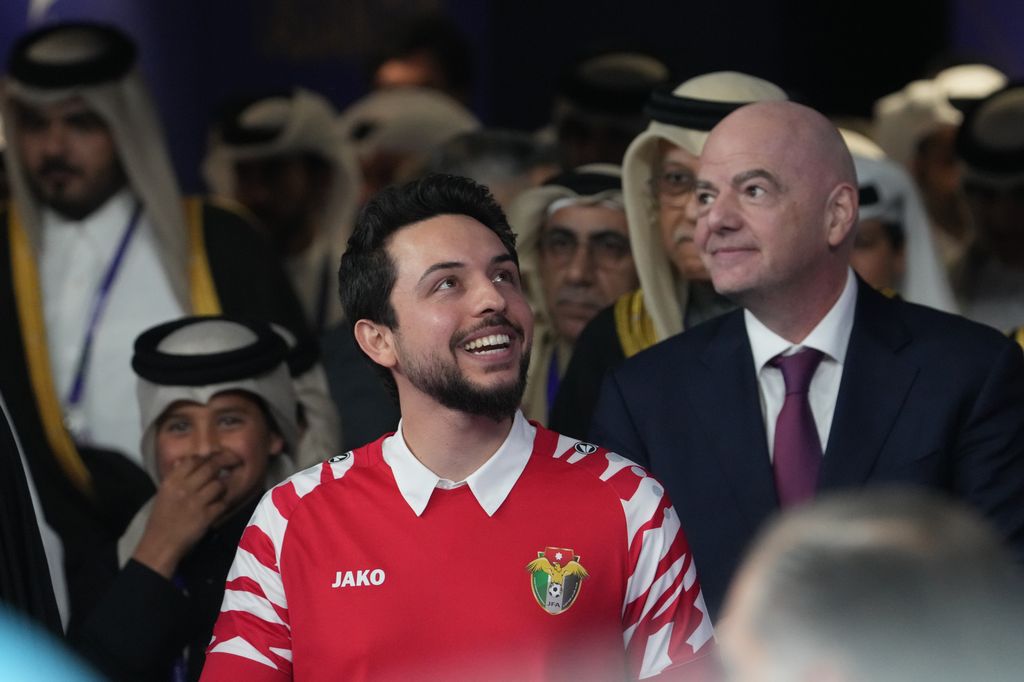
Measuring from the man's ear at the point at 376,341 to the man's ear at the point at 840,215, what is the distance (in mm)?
931

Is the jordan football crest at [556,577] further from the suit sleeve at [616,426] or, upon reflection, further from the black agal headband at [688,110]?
the black agal headband at [688,110]

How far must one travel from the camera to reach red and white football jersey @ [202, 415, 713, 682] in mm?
2744

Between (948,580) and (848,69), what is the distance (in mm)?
7246

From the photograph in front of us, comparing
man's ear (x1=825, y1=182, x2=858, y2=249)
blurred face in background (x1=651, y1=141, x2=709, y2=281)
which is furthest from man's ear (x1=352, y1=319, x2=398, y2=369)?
blurred face in background (x1=651, y1=141, x2=709, y2=281)

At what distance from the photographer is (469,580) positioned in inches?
110

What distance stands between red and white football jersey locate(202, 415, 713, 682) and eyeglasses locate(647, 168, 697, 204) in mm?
1403

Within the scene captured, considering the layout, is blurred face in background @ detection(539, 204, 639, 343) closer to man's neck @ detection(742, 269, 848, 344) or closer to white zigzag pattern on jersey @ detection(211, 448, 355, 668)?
man's neck @ detection(742, 269, 848, 344)

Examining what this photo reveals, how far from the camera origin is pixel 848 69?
8578 millimetres

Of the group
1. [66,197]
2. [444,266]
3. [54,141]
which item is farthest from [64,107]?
[444,266]

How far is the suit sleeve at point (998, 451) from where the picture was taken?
10.7ft

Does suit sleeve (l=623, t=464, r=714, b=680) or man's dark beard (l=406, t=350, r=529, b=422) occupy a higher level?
man's dark beard (l=406, t=350, r=529, b=422)

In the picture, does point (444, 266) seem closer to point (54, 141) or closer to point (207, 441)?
point (207, 441)

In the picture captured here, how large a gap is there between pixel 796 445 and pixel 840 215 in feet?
1.48

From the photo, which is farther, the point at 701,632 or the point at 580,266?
the point at 580,266
